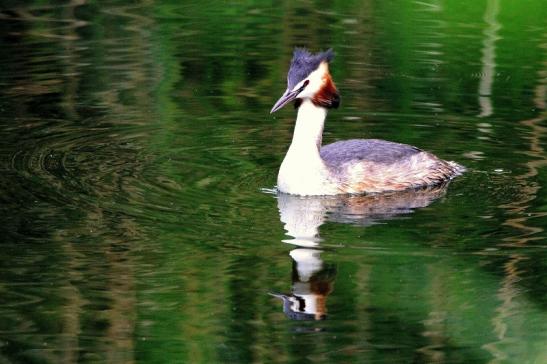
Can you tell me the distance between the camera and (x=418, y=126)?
12.8m

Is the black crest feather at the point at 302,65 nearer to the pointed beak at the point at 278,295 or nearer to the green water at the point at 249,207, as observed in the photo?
the green water at the point at 249,207

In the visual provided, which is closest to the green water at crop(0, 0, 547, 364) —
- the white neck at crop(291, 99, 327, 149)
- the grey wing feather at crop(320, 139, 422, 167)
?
the grey wing feather at crop(320, 139, 422, 167)

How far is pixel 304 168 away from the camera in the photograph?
10.4m

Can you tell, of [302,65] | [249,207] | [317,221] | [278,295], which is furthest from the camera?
[302,65]

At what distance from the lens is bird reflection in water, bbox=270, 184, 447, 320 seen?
825cm

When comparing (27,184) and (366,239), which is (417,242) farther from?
(27,184)

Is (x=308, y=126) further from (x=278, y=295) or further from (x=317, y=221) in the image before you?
(x=278, y=295)

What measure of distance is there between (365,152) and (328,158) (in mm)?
296

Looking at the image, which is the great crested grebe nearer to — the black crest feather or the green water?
the black crest feather

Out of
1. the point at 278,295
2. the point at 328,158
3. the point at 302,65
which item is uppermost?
the point at 302,65

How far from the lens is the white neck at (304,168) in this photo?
34.2 ft

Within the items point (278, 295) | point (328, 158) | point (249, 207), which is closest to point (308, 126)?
point (328, 158)

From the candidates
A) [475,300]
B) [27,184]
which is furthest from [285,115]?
[475,300]

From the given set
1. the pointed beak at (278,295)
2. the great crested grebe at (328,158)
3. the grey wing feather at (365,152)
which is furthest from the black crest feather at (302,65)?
the pointed beak at (278,295)
